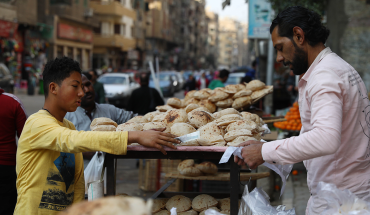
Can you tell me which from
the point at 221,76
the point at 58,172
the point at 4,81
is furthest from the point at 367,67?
the point at 4,81

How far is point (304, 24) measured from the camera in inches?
76.7

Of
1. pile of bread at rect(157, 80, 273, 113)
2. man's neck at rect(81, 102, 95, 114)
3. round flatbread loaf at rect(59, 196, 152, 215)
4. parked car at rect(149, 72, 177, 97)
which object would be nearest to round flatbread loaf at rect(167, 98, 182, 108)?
pile of bread at rect(157, 80, 273, 113)

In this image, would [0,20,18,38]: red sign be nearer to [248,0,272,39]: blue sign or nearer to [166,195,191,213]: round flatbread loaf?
[248,0,272,39]: blue sign

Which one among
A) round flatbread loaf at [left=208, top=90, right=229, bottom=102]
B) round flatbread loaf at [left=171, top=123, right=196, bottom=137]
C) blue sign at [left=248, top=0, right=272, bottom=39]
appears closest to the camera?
round flatbread loaf at [left=171, top=123, right=196, bottom=137]

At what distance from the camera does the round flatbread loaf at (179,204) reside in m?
2.96

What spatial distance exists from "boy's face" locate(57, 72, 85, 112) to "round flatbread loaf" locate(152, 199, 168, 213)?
1.18m

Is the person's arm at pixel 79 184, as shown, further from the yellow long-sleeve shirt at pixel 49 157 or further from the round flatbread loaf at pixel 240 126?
the round flatbread loaf at pixel 240 126

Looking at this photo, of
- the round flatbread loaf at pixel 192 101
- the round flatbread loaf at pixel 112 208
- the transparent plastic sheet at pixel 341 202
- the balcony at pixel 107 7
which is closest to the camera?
the round flatbread loaf at pixel 112 208

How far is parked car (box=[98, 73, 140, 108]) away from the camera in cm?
1773

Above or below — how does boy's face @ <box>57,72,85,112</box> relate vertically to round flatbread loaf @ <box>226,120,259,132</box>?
above

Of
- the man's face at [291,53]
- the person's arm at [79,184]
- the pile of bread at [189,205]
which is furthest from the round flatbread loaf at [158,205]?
the man's face at [291,53]

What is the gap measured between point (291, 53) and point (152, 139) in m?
0.92

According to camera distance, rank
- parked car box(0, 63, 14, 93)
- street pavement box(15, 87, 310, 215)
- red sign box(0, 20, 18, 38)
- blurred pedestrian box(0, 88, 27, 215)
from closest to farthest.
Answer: blurred pedestrian box(0, 88, 27, 215) → street pavement box(15, 87, 310, 215) → parked car box(0, 63, 14, 93) → red sign box(0, 20, 18, 38)

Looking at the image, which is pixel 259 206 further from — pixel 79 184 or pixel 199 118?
pixel 79 184
